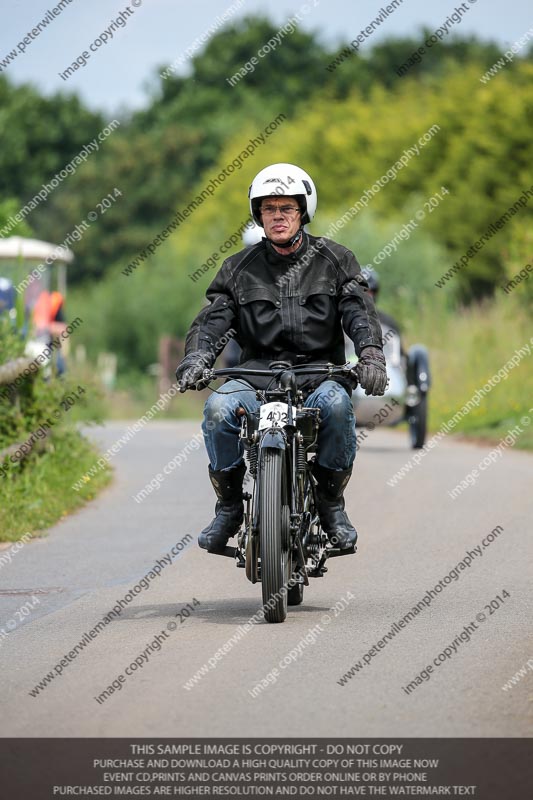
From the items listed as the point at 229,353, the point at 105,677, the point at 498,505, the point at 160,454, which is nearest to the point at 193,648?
the point at 105,677

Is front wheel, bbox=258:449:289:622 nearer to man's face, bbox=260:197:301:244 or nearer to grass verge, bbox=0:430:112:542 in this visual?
man's face, bbox=260:197:301:244

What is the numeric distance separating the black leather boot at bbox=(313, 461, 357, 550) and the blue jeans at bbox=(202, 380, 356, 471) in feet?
0.19

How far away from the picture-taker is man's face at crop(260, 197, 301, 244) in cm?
785

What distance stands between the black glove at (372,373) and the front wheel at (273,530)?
0.55 meters

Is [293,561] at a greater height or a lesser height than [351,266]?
lesser

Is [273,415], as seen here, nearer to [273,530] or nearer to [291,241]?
[273,530]

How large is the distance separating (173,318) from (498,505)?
102 feet

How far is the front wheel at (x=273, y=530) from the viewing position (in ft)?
23.4

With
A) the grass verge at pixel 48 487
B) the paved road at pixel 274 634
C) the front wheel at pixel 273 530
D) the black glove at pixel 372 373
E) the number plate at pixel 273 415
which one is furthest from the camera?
the grass verge at pixel 48 487

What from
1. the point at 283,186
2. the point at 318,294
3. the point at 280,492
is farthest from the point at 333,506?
the point at 283,186

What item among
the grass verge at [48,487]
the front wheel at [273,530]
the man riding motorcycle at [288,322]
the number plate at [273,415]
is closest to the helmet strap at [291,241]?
the man riding motorcycle at [288,322]

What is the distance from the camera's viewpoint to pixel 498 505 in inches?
500

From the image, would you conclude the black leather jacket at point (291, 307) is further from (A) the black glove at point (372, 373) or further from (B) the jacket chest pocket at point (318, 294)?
(A) the black glove at point (372, 373)

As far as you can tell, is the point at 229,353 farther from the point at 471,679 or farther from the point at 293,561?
the point at 471,679
